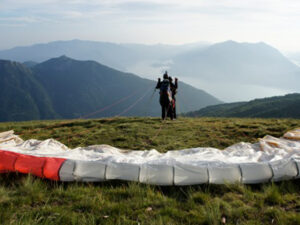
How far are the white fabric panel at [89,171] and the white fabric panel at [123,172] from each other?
16cm

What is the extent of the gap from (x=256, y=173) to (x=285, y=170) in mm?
703

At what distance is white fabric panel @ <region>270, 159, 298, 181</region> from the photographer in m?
6.03

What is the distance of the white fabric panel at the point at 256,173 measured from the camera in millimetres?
6012

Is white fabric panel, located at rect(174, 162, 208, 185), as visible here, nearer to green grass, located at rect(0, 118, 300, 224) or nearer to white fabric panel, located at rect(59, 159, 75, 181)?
green grass, located at rect(0, 118, 300, 224)

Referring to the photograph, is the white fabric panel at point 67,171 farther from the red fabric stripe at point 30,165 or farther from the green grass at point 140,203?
the red fabric stripe at point 30,165

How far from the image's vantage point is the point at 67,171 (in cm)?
634

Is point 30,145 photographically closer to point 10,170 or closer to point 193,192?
point 10,170

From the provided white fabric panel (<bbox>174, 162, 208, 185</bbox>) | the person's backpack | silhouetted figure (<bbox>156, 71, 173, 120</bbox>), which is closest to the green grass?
white fabric panel (<bbox>174, 162, 208, 185</bbox>)

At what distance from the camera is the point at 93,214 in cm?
481

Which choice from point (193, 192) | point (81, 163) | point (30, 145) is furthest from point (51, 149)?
point (193, 192)

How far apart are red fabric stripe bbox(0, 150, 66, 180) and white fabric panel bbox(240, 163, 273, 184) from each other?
4.58 metres

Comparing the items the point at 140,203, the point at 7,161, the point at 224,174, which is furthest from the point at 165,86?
the point at 140,203

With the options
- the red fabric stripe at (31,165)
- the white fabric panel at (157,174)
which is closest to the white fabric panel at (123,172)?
the white fabric panel at (157,174)

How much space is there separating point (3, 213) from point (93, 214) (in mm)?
1647
